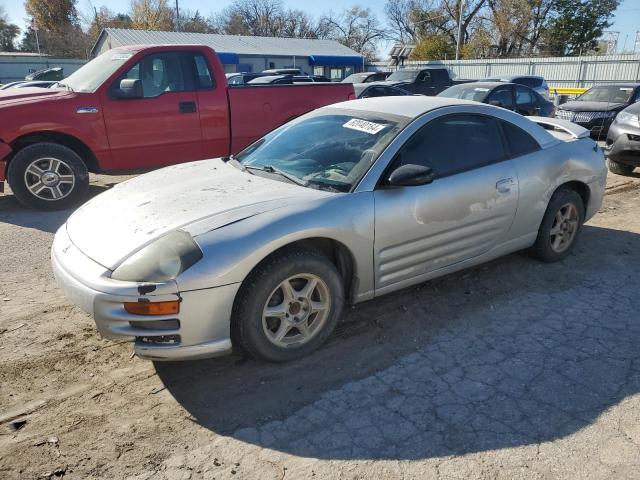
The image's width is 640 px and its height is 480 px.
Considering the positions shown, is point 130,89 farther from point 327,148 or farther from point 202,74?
point 327,148

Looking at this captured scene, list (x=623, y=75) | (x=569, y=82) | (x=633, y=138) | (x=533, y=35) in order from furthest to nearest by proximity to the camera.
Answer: (x=533, y=35) → (x=569, y=82) → (x=623, y=75) → (x=633, y=138)

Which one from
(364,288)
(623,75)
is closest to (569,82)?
(623,75)

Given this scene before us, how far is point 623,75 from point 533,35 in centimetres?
2565

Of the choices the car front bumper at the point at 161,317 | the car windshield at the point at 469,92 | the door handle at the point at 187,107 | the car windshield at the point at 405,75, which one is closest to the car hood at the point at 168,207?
the car front bumper at the point at 161,317

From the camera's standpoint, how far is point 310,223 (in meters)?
3.02

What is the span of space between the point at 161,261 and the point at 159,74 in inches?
197

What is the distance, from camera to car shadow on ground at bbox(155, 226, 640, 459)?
2570 millimetres

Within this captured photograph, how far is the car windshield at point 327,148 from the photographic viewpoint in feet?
11.3

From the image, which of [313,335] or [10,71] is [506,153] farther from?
[10,71]

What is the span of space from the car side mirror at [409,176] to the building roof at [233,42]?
3381 centimetres

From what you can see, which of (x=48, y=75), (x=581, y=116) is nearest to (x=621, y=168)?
(x=581, y=116)

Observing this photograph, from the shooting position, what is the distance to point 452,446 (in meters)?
2.48

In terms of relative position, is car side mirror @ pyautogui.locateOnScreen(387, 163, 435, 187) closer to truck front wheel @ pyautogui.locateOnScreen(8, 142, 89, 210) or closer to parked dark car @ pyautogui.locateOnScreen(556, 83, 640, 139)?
truck front wheel @ pyautogui.locateOnScreen(8, 142, 89, 210)

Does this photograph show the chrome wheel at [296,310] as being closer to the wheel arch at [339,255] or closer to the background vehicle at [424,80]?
the wheel arch at [339,255]
